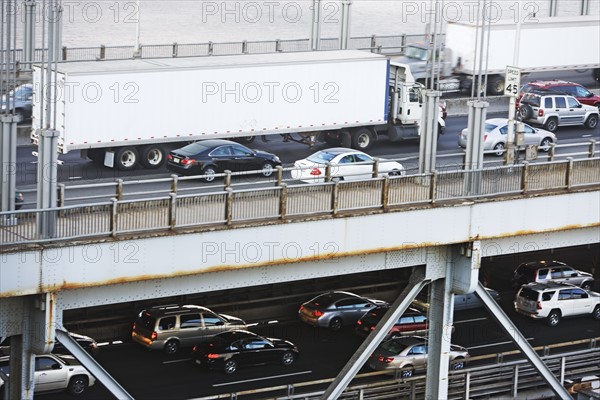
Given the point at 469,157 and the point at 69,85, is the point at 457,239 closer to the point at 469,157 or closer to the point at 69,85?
the point at 469,157

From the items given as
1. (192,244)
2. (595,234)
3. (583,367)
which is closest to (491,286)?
(583,367)

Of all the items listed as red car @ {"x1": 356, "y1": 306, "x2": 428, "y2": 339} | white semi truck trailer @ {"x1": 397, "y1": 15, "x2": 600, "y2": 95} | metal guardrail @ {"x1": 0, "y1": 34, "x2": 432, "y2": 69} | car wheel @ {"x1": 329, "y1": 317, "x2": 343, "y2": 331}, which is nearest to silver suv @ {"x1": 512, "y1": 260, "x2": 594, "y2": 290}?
red car @ {"x1": 356, "y1": 306, "x2": 428, "y2": 339}

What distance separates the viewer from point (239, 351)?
123 ft

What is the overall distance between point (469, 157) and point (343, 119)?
43.9 ft

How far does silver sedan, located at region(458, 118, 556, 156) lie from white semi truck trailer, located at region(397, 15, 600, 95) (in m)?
9.43

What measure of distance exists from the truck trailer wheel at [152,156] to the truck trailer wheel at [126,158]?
0.19 metres

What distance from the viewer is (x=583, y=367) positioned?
3853cm

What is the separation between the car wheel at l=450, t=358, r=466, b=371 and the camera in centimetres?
3613

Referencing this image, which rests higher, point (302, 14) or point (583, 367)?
point (302, 14)

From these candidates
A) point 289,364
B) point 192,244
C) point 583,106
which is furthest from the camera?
point 583,106

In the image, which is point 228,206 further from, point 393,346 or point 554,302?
point 554,302

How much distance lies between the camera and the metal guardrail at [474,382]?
34.0 meters

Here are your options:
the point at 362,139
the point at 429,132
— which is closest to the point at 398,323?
the point at 362,139

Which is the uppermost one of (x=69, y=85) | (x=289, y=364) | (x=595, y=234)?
(x=69, y=85)
